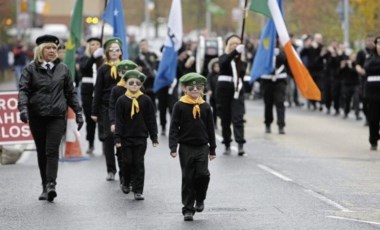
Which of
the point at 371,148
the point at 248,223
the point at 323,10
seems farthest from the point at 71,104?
the point at 323,10

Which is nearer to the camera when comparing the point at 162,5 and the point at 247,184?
the point at 247,184

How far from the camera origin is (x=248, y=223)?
1234 cm

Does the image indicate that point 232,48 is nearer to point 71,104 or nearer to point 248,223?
point 71,104

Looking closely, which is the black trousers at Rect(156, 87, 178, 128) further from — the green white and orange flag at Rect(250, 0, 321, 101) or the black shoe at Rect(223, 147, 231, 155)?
the green white and orange flag at Rect(250, 0, 321, 101)

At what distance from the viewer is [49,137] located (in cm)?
1431

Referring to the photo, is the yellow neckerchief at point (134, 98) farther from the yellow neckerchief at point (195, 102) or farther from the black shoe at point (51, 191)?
the yellow neckerchief at point (195, 102)

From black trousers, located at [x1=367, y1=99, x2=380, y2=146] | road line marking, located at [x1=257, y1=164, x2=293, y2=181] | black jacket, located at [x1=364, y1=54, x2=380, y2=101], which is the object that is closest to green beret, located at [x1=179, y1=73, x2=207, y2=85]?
road line marking, located at [x1=257, y1=164, x2=293, y2=181]

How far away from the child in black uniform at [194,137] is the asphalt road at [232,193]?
0.37m

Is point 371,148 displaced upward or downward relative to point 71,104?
downward

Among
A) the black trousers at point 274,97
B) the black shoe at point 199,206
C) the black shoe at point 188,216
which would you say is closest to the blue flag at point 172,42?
the black trousers at point 274,97

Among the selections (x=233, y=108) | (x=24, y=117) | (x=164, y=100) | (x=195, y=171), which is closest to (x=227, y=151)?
(x=233, y=108)

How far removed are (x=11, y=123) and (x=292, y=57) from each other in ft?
15.0

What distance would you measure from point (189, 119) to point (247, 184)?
305 cm

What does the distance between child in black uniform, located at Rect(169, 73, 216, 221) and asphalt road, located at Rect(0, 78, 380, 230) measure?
14.5 inches
